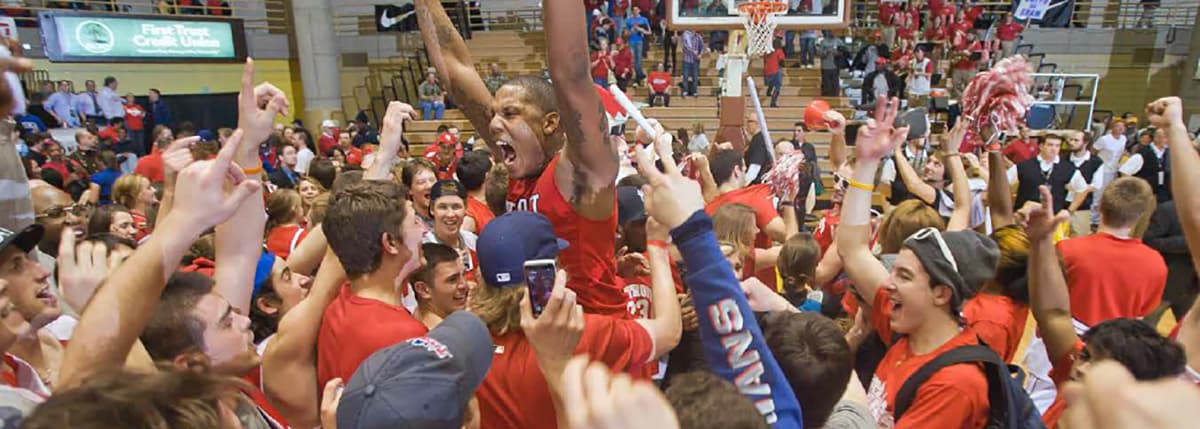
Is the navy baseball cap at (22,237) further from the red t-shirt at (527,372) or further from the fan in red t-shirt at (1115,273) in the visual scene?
the fan in red t-shirt at (1115,273)

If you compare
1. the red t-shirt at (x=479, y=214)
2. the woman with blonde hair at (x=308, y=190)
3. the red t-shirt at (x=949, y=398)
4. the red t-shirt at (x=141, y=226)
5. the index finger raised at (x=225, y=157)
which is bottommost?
the woman with blonde hair at (x=308, y=190)

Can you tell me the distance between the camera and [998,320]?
2.65 meters

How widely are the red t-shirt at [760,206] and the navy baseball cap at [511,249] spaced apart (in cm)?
229

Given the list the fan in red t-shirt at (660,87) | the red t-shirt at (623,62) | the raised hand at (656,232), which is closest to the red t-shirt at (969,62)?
the fan in red t-shirt at (660,87)

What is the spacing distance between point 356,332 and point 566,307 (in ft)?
2.57

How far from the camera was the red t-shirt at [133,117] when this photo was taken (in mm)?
14227

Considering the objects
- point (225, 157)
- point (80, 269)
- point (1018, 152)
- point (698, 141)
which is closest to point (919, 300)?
point (225, 157)

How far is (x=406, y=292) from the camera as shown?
10.6 feet

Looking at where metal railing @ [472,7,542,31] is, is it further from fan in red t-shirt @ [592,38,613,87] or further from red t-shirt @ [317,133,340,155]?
red t-shirt @ [317,133,340,155]

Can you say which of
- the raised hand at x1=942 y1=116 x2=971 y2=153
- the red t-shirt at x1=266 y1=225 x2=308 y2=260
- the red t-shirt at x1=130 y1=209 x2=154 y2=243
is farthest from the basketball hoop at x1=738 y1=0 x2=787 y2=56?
the red t-shirt at x1=130 y1=209 x2=154 y2=243

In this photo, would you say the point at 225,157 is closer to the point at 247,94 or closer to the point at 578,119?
the point at 247,94

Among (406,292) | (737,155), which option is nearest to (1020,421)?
(406,292)

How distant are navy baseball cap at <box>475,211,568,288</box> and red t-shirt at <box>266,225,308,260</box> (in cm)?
223

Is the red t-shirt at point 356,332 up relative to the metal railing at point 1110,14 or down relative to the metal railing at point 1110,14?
down
